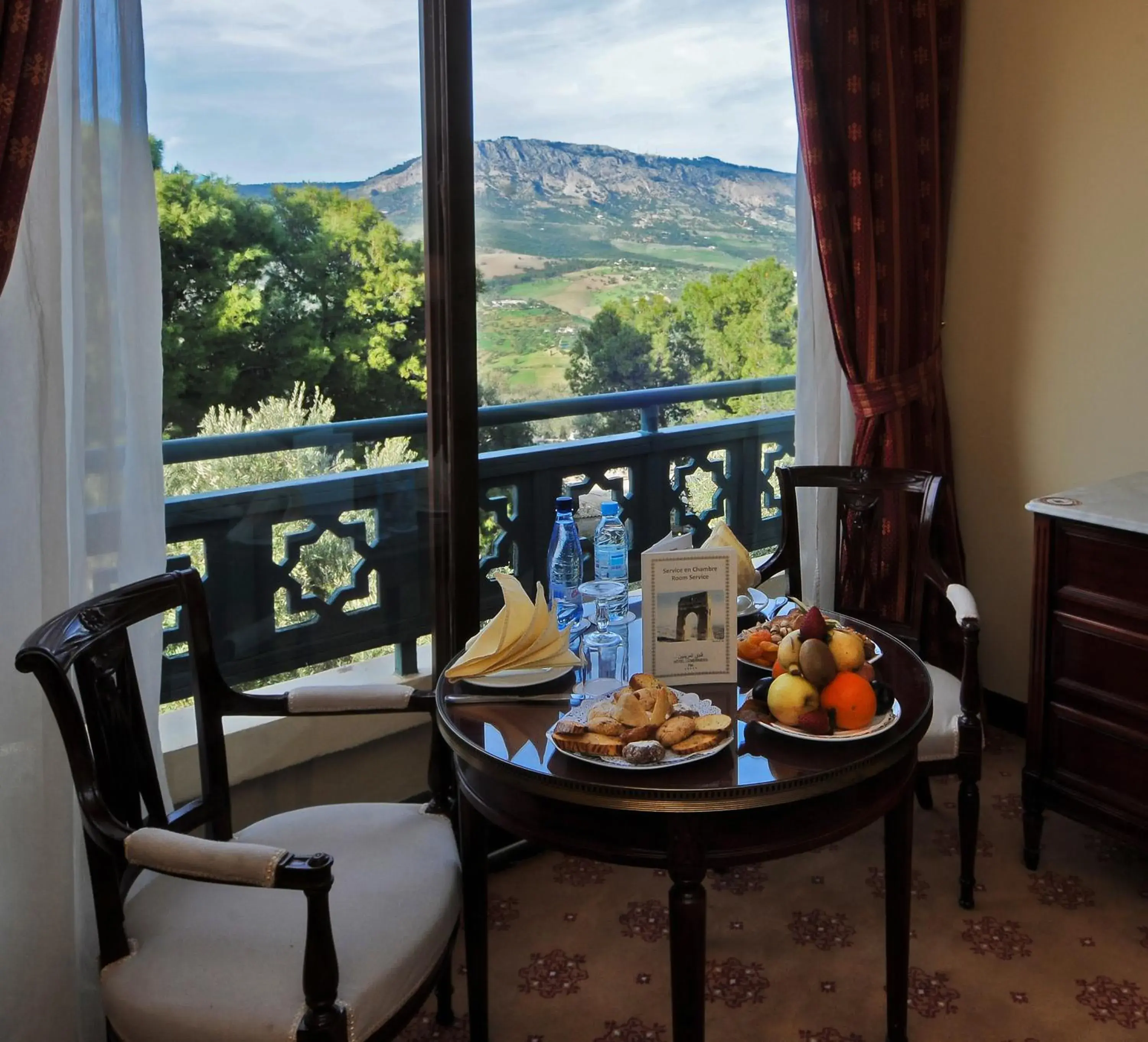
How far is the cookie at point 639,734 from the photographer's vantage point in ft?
4.87

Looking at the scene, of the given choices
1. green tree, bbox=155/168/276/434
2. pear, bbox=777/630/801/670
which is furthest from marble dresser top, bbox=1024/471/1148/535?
green tree, bbox=155/168/276/434

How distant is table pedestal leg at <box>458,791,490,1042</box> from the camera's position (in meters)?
1.74

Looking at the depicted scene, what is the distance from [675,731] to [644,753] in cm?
7

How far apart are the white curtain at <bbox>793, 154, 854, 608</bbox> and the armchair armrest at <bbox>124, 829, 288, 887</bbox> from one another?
199cm

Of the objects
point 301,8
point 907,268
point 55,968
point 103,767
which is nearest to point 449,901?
point 103,767

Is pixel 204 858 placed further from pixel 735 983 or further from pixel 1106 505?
pixel 1106 505

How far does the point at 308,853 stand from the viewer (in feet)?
5.51

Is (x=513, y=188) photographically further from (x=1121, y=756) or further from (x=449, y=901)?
(x=1121, y=756)

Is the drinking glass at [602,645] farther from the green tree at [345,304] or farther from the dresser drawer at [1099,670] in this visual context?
the dresser drawer at [1099,670]

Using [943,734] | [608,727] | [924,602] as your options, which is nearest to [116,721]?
[608,727]

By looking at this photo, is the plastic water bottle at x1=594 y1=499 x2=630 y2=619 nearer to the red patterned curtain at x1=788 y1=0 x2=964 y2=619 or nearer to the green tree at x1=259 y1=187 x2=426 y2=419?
the green tree at x1=259 y1=187 x2=426 y2=419

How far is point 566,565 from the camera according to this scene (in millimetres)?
2080

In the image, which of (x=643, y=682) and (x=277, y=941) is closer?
(x=277, y=941)

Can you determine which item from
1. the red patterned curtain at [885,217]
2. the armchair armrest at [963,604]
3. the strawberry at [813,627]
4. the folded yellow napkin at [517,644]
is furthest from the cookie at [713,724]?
the red patterned curtain at [885,217]
